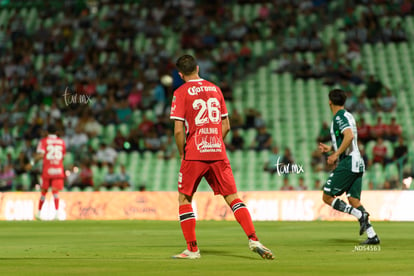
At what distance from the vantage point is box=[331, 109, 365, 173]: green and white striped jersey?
1286 centimetres

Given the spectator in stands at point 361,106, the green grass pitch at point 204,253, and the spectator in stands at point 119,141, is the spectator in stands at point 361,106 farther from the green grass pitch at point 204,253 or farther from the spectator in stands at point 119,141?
the green grass pitch at point 204,253

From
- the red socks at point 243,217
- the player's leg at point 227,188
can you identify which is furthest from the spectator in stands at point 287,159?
the red socks at point 243,217

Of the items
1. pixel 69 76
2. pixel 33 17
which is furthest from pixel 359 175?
pixel 33 17

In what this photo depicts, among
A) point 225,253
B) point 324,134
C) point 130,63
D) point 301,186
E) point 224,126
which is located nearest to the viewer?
point 224,126

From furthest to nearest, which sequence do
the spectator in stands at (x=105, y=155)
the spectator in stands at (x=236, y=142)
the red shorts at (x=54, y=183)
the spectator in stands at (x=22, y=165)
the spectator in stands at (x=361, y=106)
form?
the spectator in stands at (x=361, y=106), the spectator in stands at (x=105, y=155), the spectator in stands at (x=22, y=165), the spectator in stands at (x=236, y=142), the red shorts at (x=54, y=183)

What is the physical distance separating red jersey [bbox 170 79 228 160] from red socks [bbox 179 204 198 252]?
24.3 inches

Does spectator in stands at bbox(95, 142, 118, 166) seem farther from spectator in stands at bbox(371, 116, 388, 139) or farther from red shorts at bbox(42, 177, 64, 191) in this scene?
spectator in stands at bbox(371, 116, 388, 139)

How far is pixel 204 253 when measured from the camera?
438 inches

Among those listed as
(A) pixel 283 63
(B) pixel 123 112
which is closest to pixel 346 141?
(B) pixel 123 112

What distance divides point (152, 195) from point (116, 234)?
832 cm

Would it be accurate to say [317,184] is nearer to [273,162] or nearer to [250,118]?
[273,162]

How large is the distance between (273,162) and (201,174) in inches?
618

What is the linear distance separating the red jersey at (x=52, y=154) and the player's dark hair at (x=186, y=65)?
43.4 ft

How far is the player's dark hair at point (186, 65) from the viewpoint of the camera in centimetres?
1032
